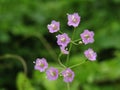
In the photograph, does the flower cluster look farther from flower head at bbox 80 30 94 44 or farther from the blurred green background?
the blurred green background

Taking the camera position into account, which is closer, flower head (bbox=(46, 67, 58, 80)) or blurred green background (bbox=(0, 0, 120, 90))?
flower head (bbox=(46, 67, 58, 80))

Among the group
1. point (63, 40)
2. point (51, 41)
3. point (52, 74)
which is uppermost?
point (63, 40)

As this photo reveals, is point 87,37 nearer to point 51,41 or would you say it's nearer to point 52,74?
point 52,74

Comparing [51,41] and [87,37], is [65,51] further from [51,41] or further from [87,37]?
[51,41]

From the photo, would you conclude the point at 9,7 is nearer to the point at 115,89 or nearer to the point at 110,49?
the point at 110,49

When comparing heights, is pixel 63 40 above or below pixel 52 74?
above

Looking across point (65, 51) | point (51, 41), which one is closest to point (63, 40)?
point (65, 51)

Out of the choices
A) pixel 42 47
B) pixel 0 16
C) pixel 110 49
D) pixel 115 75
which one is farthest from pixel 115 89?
pixel 0 16

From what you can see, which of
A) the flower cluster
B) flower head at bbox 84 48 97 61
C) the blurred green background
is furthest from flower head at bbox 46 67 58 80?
the blurred green background

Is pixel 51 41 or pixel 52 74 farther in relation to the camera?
pixel 51 41
